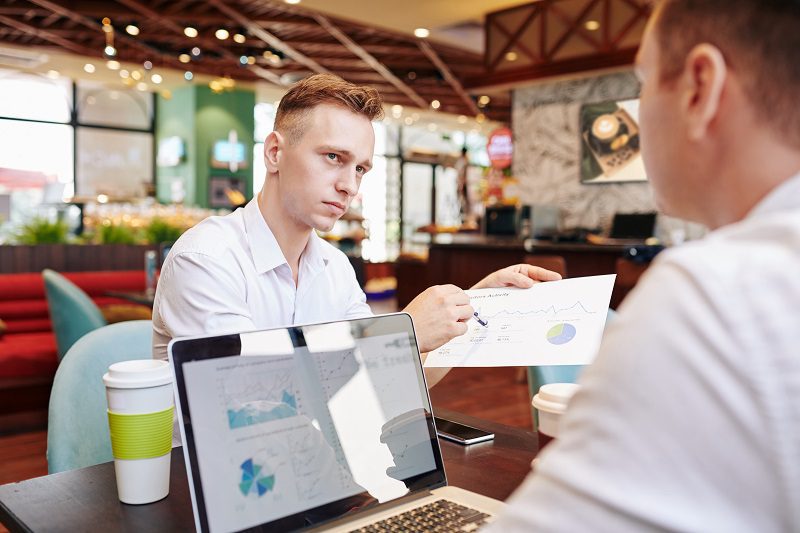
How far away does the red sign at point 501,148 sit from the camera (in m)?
9.27

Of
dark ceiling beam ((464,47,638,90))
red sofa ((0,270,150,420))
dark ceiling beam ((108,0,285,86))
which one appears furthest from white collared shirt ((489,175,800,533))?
dark ceiling beam ((108,0,285,86))

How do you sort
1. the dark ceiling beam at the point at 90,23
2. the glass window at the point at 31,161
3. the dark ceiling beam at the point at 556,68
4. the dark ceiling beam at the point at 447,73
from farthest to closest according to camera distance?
the glass window at the point at 31,161, the dark ceiling beam at the point at 447,73, the dark ceiling beam at the point at 90,23, the dark ceiling beam at the point at 556,68

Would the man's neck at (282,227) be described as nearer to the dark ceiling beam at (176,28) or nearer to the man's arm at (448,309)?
the man's arm at (448,309)

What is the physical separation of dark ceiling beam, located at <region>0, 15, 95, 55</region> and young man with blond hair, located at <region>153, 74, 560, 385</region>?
879cm

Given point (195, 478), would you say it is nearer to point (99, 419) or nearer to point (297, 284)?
point (99, 419)

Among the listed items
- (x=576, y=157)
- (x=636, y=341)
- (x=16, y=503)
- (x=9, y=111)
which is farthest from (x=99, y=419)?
(x=9, y=111)

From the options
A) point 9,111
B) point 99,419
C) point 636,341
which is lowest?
point 99,419

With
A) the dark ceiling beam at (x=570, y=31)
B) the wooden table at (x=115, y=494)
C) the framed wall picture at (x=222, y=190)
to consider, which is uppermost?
the dark ceiling beam at (x=570, y=31)

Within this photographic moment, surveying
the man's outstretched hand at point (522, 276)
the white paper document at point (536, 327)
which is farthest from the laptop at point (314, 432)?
the man's outstretched hand at point (522, 276)

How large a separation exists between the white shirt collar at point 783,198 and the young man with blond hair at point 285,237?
1.05 metres

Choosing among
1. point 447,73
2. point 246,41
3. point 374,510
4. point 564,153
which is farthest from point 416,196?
point 374,510

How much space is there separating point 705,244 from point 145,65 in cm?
1147

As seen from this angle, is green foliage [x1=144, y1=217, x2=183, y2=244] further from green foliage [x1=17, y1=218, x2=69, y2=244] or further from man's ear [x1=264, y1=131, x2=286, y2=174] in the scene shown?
man's ear [x1=264, y1=131, x2=286, y2=174]

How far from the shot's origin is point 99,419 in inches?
62.3
